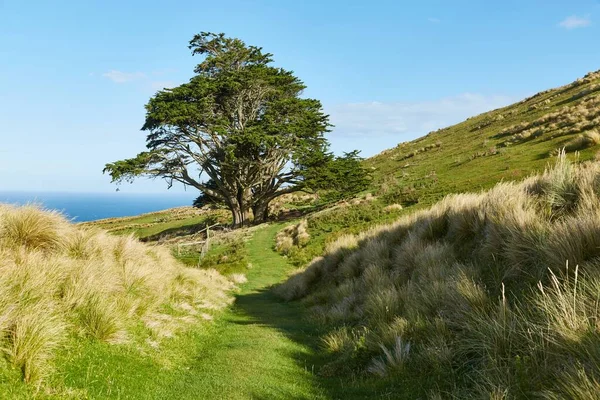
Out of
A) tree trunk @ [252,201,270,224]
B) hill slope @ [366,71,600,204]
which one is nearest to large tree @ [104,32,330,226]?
tree trunk @ [252,201,270,224]

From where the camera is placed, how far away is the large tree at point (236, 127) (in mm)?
29609

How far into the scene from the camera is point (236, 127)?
33.9 metres

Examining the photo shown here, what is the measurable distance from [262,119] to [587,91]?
111 feet

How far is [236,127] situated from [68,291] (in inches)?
1144

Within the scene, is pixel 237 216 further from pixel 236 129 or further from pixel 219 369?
pixel 219 369

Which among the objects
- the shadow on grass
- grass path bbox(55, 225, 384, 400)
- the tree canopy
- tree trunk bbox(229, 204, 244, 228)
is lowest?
the shadow on grass

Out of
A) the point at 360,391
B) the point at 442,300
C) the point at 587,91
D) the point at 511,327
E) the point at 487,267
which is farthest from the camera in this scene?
the point at 587,91

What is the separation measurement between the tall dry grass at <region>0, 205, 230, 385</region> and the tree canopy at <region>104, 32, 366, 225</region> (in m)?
19.6

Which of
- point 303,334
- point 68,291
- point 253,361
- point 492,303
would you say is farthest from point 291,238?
point 492,303

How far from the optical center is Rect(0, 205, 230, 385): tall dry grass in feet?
14.5

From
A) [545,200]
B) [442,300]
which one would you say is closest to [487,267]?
[442,300]

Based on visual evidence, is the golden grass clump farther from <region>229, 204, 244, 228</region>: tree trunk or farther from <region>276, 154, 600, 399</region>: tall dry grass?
<region>276, 154, 600, 399</region>: tall dry grass

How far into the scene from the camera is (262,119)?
1283 inches

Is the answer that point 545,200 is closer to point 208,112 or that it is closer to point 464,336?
point 464,336
